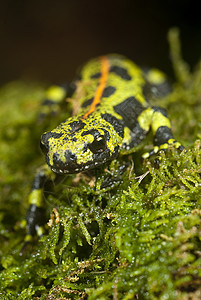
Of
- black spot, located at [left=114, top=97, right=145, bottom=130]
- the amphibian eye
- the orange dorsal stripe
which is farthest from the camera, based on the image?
black spot, located at [left=114, top=97, right=145, bottom=130]

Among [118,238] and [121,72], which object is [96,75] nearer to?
[121,72]

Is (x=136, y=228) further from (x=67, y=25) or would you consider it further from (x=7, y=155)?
(x=67, y=25)

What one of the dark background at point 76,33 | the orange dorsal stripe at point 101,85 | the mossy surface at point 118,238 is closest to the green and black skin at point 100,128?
the orange dorsal stripe at point 101,85

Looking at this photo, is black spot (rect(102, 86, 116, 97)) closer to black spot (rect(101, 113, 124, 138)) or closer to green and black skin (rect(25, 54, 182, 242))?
green and black skin (rect(25, 54, 182, 242))

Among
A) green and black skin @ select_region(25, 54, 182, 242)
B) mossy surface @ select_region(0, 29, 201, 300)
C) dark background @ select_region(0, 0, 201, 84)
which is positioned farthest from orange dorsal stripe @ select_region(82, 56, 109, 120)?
dark background @ select_region(0, 0, 201, 84)

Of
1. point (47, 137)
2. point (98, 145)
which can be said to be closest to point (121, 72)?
point (98, 145)

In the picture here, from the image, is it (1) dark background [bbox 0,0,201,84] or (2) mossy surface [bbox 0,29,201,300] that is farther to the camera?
(1) dark background [bbox 0,0,201,84]
